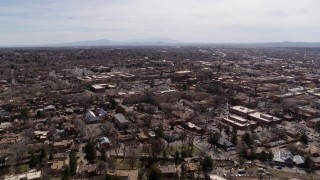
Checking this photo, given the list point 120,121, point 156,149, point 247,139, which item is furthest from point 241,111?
point 156,149

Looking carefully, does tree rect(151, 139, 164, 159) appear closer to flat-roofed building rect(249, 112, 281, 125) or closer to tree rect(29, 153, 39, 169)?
tree rect(29, 153, 39, 169)

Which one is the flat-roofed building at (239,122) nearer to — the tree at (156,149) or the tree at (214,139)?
the tree at (214,139)

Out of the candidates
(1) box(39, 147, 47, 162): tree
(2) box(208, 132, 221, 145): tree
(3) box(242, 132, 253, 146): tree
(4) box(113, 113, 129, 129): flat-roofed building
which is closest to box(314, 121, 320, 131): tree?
(3) box(242, 132, 253, 146): tree

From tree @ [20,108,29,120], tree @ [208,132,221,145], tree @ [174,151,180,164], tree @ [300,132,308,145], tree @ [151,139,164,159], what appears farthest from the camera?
tree @ [20,108,29,120]

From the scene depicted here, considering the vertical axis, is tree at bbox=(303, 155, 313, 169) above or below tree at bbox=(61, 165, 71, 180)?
below

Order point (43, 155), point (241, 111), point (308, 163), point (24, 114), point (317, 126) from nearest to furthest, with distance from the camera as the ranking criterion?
1. point (308, 163)
2. point (43, 155)
3. point (317, 126)
4. point (24, 114)
5. point (241, 111)

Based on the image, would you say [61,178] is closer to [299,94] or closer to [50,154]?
[50,154]

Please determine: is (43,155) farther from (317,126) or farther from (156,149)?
(317,126)
